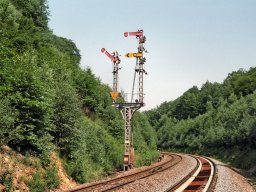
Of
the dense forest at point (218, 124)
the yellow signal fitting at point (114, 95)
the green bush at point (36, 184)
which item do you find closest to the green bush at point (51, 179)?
the green bush at point (36, 184)

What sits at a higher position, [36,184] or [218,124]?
[218,124]

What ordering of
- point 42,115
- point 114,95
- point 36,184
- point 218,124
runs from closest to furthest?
1. point 36,184
2. point 42,115
3. point 114,95
4. point 218,124

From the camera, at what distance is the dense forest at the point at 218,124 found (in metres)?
57.3

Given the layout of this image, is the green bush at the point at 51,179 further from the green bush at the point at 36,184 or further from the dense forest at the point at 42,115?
the green bush at the point at 36,184

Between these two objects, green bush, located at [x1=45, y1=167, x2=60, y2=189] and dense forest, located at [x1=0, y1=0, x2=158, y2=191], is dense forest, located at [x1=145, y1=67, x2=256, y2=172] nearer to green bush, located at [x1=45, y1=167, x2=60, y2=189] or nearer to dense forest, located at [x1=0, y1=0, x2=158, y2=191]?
dense forest, located at [x1=0, y1=0, x2=158, y2=191]

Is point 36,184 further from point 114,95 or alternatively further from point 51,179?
point 114,95

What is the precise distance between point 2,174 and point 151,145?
48.5 m

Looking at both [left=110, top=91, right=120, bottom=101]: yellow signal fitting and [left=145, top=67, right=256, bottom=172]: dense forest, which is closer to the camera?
[left=110, top=91, right=120, bottom=101]: yellow signal fitting

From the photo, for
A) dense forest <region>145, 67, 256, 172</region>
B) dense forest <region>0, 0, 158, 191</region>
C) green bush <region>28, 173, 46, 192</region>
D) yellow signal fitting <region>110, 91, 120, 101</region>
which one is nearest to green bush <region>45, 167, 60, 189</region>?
dense forest <region>0, 0, 158, 191</region>

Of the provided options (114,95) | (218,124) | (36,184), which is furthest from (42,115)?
(218,124)

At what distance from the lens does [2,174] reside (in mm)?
15984

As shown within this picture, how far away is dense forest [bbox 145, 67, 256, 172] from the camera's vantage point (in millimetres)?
57312

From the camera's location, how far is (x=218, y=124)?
97.9 m

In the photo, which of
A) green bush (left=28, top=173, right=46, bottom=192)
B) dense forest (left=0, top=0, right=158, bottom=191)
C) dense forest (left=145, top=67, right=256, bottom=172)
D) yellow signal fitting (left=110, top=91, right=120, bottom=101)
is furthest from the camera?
dense forest (left=145, top=67, right=256, bottom=172)
